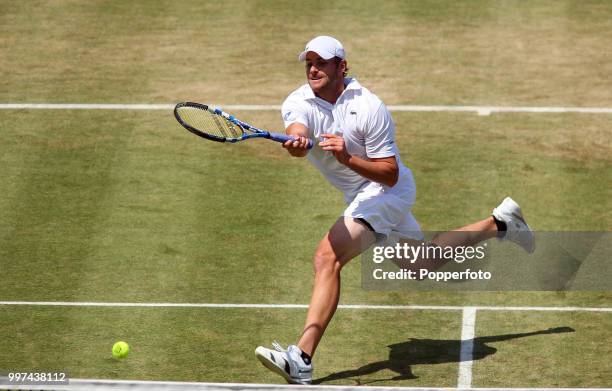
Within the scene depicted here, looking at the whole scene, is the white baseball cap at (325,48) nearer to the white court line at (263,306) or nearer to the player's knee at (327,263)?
the player's knee at (327,263)

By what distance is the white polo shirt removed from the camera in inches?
373

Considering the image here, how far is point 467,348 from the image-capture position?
991 centimetres

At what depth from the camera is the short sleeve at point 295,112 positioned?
31.3 ft

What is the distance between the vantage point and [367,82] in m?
15.4

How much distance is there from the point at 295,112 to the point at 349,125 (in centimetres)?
44

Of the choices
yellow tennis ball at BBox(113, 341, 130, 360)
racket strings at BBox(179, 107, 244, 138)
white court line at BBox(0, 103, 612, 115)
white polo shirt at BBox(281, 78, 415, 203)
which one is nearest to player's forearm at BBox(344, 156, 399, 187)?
white polo shirt at BBox(281, 78, 415, 203)

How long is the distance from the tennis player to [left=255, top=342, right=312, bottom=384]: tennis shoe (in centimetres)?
19

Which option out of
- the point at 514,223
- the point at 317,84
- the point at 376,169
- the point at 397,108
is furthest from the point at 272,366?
the point at 397,108

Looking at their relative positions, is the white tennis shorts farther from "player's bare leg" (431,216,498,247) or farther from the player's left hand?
the player's left hand

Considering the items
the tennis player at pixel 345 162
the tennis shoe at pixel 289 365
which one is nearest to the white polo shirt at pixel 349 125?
the tennis player at pixel 345 162

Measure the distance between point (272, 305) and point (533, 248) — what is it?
2.45 m

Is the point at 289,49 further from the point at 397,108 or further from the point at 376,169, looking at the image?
the point at 376,169

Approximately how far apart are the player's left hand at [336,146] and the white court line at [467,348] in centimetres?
191

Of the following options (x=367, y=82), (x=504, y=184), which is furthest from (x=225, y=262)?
(x=367, y=82)
